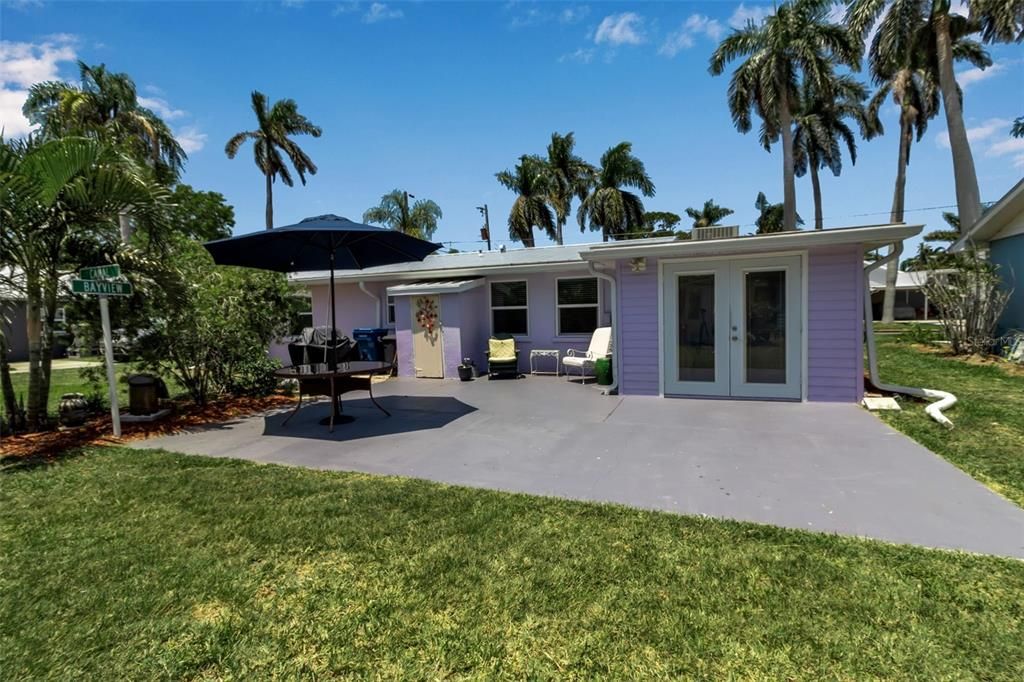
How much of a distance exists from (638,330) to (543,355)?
3.30 metres

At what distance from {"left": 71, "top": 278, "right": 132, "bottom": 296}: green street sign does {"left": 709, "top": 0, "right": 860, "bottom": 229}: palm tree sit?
21.3 metres

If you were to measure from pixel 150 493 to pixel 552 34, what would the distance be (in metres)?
10.2

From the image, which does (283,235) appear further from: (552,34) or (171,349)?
(552,34)

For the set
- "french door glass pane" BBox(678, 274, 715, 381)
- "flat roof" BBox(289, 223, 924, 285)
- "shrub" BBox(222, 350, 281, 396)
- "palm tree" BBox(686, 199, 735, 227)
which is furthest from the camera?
"palm tree" BBox(686, 199, 735, 227)

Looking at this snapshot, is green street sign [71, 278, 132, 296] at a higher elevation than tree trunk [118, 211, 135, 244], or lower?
lower

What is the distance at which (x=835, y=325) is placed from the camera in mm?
6898

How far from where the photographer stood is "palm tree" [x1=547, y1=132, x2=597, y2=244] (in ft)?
89.7

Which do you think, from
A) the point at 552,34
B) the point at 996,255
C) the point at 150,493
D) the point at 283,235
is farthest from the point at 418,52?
the point at 996,255

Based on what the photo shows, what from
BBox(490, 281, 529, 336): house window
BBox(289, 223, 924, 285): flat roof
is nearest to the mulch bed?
BBox(289, 223, 924, 285): flat roof

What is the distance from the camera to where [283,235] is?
5.99m

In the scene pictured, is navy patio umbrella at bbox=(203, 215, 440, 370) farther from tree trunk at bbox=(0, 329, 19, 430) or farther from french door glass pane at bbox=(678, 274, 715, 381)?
french door glass pane at bbox=(678, 274, 715, 381)

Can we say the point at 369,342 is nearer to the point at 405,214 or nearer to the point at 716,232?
the point at 716,232

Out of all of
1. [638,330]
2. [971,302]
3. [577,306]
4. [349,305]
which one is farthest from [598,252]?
[971,302]

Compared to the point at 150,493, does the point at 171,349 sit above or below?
above
